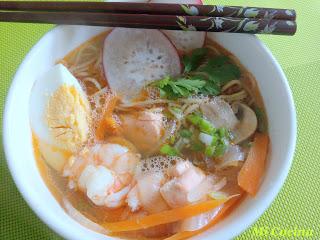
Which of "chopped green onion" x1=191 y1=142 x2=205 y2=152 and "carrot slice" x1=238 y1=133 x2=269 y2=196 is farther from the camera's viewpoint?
"chopped green onion" x1=191 y1=142 x2=205 y2=152

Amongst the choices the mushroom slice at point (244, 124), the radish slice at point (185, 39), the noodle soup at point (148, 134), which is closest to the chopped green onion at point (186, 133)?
the noodle soup at point (148, 134)

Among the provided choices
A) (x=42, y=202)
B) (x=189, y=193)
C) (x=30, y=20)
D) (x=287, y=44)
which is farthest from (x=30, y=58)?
(x=287, y=44)

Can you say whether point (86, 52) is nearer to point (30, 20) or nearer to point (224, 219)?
point (30, 20)

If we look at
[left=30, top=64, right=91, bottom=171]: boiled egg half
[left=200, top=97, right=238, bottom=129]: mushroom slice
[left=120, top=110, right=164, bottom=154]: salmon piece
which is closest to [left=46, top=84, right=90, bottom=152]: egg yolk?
[left=30, top=64, right=91, bottom=171]: boiled egg half

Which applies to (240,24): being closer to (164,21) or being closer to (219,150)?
(164,21)

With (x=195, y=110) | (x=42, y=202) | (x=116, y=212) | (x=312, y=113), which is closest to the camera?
(x=42, y=202)

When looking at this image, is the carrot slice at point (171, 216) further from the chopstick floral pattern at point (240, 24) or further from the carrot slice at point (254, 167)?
the chopstick floral pattern at point (240, 24)

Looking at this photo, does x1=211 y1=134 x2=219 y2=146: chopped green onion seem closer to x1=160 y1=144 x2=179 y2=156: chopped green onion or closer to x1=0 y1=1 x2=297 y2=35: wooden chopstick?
x1=160 y1=144 x2=179 y2=156: chopped green onion

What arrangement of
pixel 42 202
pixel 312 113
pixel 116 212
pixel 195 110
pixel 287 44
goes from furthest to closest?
pixel 287 44
pixel 312 113
pixel 195 110
pixel 116 212
pixel 42 202
